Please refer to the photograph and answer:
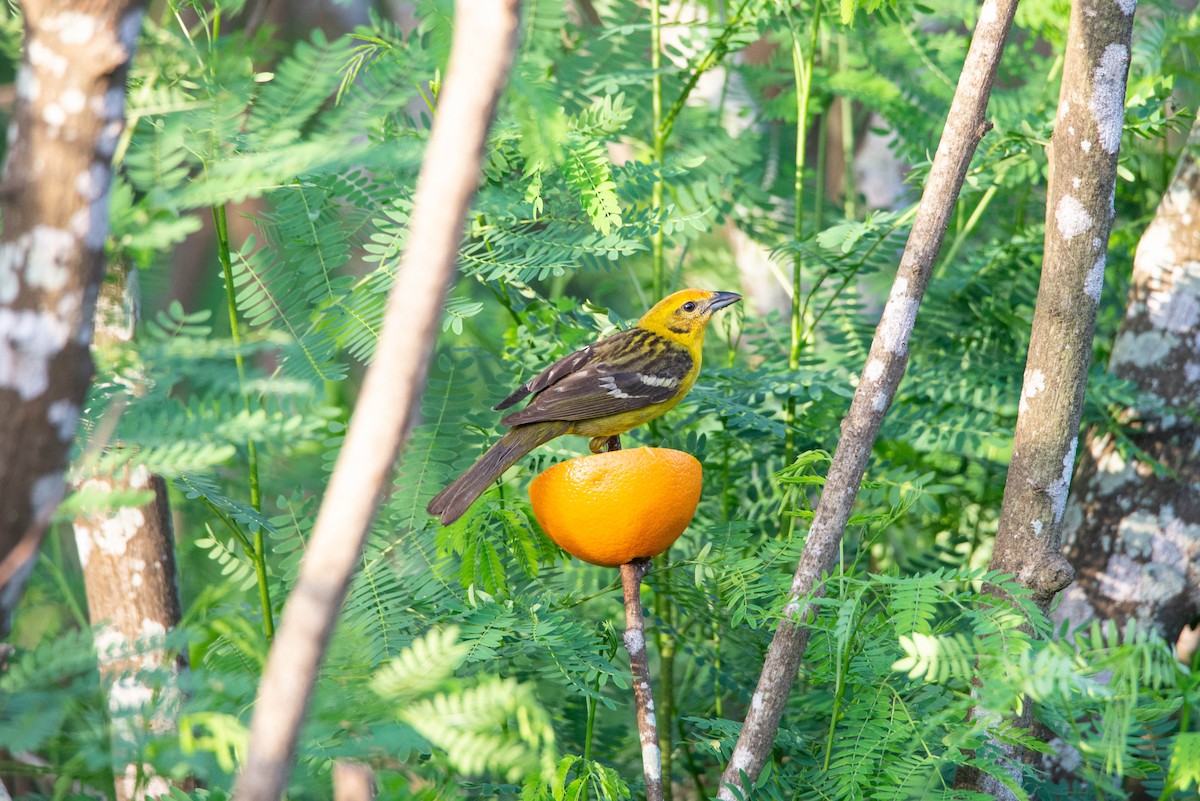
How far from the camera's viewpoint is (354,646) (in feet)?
6.90

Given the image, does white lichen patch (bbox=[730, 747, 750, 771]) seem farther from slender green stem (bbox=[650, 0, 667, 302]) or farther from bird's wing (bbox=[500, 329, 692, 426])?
slender green stem (bbox=[650, 0, 667, 302])

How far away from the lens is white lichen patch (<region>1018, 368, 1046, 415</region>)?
2.30m

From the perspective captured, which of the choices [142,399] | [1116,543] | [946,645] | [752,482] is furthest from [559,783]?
[1116,543]

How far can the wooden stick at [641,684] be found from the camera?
2.11 meters

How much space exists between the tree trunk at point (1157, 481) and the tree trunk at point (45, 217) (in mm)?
2940

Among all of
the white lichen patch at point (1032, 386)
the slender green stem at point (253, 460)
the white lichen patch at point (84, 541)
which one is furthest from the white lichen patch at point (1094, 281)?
the white lichen patch at point (84, 541)

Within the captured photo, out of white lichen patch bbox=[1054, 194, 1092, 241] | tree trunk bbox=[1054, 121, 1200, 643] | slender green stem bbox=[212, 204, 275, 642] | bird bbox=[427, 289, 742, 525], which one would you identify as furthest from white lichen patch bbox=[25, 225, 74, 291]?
tree trunk bbox=[1054, 121, 1200, 643]

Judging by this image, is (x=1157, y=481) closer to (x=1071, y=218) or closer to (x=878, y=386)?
(x=1071, y=218)


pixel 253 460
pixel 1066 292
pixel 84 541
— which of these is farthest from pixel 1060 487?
pixel 84 541

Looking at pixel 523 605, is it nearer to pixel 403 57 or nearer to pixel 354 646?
pixel 354 646

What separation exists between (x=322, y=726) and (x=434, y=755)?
1.38 ft

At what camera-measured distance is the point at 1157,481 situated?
3193 millimetres

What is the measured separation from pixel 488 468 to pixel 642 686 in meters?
0.60

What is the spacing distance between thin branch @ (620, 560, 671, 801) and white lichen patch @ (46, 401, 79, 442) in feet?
3.87
